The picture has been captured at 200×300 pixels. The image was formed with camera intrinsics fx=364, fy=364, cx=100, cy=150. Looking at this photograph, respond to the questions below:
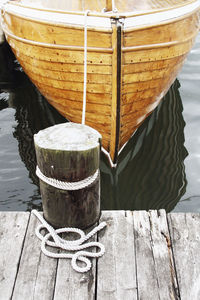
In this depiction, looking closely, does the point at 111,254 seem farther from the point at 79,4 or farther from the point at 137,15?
the point at 79,4

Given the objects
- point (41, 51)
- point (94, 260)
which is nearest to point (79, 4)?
point (41, 51)

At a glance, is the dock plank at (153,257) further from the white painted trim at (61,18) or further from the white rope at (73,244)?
the white painted trim at (61,18)

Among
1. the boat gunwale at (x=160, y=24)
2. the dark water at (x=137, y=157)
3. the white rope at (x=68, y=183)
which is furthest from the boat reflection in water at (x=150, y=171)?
the white rope at (x=68, y=183)

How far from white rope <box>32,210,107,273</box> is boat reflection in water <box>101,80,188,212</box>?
1.67 meters

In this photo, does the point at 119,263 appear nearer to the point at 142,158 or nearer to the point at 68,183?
the point at 68,183

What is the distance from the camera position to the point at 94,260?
2.01 meters

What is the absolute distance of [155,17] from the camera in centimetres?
329

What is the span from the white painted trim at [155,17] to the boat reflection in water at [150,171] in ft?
4.90

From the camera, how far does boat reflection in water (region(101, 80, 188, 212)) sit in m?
3.87

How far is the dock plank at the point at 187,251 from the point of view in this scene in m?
1.85

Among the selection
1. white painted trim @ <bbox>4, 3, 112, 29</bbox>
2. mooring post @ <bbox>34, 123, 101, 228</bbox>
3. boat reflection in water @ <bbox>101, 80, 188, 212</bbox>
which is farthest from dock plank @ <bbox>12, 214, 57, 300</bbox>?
white painted trim @ <bbox>4, 3, 112, 29</bbox>

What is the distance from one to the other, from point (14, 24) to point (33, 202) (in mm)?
2005

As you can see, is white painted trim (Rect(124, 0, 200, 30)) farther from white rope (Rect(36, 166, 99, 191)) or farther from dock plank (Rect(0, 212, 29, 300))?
dock plank (Rect(0, 212, 29, 300))

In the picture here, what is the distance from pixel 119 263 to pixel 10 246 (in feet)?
2.08
